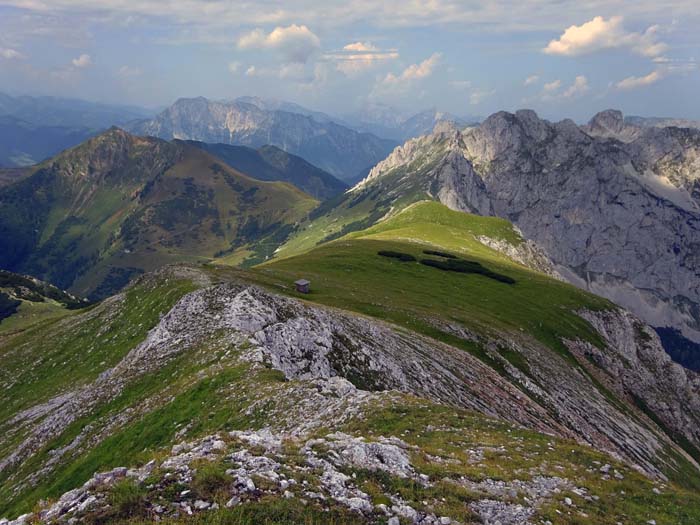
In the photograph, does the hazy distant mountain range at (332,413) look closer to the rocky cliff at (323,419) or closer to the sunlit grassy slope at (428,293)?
the rocky cliff at (323,419)

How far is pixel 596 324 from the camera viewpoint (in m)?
112

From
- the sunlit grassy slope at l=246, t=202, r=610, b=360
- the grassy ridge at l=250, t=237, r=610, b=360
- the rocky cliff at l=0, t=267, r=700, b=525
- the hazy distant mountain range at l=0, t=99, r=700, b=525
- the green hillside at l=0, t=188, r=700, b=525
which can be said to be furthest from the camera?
the sunlit grassy slope at l=246, t=202, r=610, b=360

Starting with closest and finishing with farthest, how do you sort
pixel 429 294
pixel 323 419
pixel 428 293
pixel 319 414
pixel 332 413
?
pixel 323 419 → pixel 319 414 → pixel 332 413 → pixel 429 294 → pixel 428 293

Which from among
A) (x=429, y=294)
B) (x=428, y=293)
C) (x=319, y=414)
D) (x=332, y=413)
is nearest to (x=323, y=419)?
(x=319, y=414)

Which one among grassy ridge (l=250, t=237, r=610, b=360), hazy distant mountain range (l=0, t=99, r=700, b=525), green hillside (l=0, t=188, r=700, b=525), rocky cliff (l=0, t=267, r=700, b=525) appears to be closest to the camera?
hazy distant mountain range (l=0, t=99, r=700, b=525)

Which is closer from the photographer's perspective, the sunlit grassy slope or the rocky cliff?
the rocky cliff

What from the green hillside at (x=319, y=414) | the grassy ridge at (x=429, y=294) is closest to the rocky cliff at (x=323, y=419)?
the green hillside at (x=319, y=414)

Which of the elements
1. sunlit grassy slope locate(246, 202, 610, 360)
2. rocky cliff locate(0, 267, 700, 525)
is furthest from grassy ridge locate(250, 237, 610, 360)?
rocky cliff locate(0, 267, 700, 525)

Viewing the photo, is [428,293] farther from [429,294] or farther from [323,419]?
[323,419]

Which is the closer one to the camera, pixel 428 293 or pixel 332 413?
pixel 332 413

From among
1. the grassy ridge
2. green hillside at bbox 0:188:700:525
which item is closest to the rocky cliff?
green hillside at bbox 0:188:700:525

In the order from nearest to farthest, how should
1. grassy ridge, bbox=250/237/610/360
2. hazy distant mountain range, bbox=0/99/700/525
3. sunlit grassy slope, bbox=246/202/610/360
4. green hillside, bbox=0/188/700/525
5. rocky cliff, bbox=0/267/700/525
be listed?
1. hazy distant mountain range, bbox=0/99/700/525
2. green hillside, bbox=0/188/700/525
3. rocky cliff, bbox=0/267/700/525
4. grassy ridge, bbox=250/237/610/360
5. sunlit grassy slope, bbox=246/202/610/360

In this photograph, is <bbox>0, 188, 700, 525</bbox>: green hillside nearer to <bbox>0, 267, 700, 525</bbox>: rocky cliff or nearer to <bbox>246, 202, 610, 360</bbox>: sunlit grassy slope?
<bbox>0, 267, 700, 525</bbox>: rocky cliff

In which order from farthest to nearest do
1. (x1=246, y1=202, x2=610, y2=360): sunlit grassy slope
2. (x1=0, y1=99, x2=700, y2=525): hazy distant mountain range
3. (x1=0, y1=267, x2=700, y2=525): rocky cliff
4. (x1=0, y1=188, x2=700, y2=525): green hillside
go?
(x1=246, y1=202, x2=610, y2=360): sunlit grassy slope → (x1=0, y1=267, x2=700, y2=525): rocky cliff → (x1=0, y1=188, x2=700, y2=525): green hillside → (x1=0, y1=99, x2=700, y2=525): hazy distant mountain range
